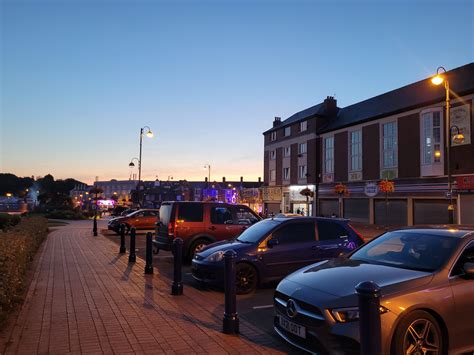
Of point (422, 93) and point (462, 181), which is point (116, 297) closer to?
point (462, 181)

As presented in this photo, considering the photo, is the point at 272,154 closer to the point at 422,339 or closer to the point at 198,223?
the point at 198,223

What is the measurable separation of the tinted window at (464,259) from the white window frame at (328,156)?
144 ft

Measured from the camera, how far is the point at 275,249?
864cm

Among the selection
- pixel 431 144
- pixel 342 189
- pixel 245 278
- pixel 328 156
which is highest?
pixel 328 156

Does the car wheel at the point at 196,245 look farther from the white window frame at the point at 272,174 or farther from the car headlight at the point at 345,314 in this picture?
the white window frame at the point at 272,174

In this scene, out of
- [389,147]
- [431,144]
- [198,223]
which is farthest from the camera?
[389,147]

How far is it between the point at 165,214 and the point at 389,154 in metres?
31.5

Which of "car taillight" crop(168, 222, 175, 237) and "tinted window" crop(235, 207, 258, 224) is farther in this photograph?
"tinted window" crop(235, 207, 258, 224)

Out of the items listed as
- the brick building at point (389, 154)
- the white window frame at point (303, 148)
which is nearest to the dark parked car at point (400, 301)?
the brick building at point (389, 154)

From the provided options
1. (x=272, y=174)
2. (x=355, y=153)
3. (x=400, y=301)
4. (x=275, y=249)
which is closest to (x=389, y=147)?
(x=355, y=153)

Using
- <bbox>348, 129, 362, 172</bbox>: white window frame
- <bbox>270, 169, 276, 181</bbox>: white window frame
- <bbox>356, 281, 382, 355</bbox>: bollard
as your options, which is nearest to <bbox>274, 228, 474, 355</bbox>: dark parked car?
<bbox>356, 281, 382, 355</bbox>: bollard

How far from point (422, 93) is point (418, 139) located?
4.39 metres

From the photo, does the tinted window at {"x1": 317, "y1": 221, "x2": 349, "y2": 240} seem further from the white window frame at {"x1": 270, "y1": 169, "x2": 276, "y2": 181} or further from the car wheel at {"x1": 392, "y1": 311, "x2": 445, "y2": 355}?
the white window frame at {"x1": 270, "y1": 169, "x2": 276, "y2": 181}

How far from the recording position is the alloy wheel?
14.0 ft
